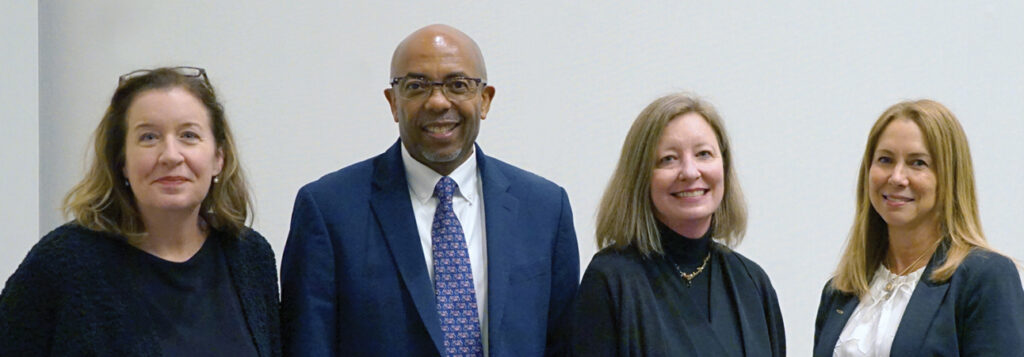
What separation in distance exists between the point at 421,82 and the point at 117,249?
2.23 feet

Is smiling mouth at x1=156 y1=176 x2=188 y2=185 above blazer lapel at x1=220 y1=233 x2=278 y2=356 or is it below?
above

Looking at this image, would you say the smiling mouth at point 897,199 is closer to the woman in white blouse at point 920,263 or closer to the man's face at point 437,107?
the woman in white blouse at point 920,263

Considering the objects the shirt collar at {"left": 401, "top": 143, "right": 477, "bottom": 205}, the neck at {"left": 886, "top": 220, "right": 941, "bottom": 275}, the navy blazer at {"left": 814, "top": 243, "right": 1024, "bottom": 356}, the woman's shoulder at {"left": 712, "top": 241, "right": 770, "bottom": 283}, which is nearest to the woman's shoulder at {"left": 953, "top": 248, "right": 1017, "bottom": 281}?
the navy blazer at {"left": 814, "top": 243, "right": 1024, "bottom": 356}

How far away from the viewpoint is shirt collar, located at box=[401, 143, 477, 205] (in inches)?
88.0

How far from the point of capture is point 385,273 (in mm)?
2146

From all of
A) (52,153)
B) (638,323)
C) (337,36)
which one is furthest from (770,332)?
(52,153)

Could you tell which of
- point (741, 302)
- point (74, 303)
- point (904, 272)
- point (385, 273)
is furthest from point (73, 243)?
point (904, 272)

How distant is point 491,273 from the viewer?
2172 millimetres

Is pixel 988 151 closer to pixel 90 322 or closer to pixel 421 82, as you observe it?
pixel 421 82

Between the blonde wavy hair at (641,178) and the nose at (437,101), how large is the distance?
1.25ft

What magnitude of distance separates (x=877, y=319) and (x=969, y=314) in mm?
195

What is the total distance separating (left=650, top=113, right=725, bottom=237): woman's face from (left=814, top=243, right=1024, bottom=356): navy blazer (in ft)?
1.66

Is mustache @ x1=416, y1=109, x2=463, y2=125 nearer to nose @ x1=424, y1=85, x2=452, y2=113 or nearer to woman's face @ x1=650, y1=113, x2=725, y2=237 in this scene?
nose @ x1=424, y1=85, x2=452, y2=113

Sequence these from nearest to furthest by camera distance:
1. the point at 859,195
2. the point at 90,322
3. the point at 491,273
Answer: the point at 90,322 < the point at 491,273 < the point at 859,195
